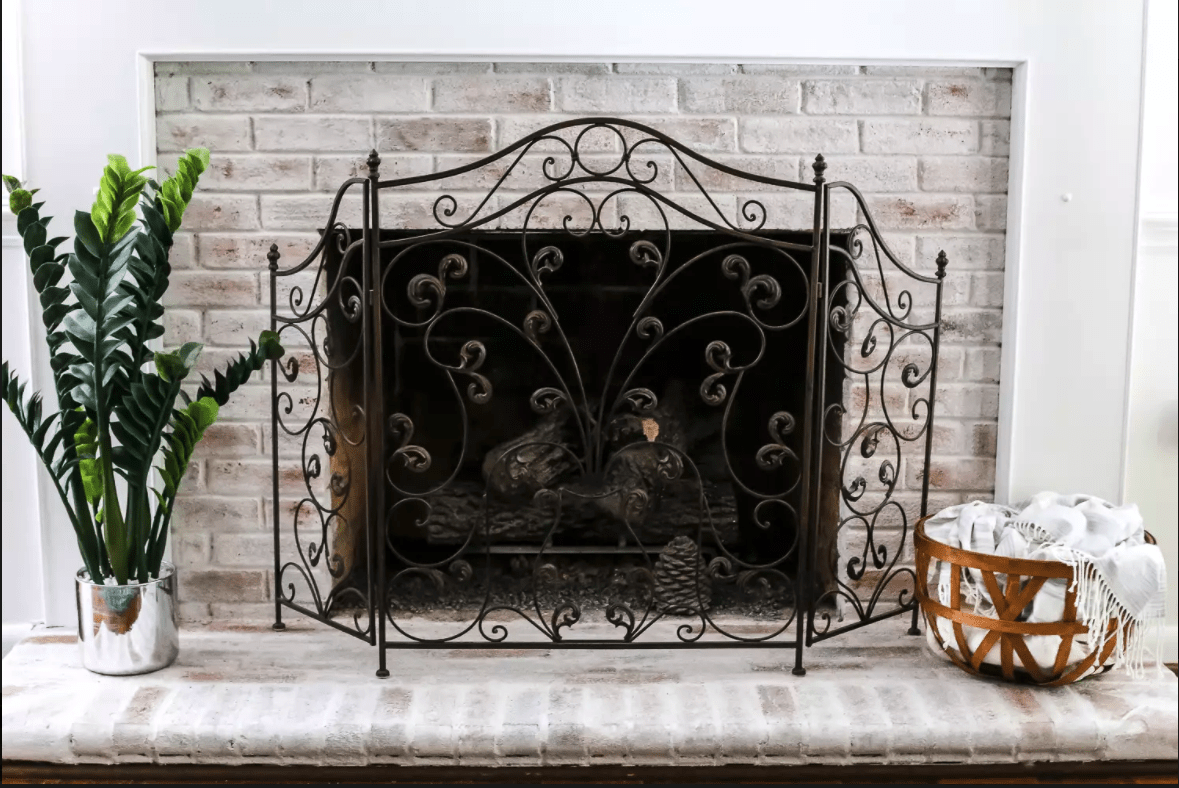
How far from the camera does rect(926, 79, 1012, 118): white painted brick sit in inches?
78.0

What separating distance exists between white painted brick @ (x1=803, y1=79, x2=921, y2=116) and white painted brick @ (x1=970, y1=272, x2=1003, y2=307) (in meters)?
0.37

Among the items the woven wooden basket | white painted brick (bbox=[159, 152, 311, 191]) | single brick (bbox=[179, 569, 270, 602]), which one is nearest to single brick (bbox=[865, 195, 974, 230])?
the woven wooden basket

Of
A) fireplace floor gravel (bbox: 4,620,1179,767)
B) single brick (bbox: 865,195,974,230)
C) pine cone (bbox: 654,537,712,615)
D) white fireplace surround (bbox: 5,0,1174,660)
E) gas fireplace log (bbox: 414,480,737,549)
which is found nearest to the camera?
fireplace floor gravel (bbox: 4,620,1179,767)

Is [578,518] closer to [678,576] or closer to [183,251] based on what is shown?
[678,576]

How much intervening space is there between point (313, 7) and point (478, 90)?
0.35m

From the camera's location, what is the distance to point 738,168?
1.99 m

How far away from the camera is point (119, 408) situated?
5.84 feet

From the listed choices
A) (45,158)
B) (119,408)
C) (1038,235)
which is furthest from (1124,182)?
(45,158)

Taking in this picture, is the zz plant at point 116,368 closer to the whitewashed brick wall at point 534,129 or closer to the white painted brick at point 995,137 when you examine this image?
the whitewashed brick wall at point 534,129

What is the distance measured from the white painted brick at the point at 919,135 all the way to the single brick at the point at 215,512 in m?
1.49

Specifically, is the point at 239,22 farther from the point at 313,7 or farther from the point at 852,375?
the point at 852,375

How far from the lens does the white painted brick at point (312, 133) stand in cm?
197

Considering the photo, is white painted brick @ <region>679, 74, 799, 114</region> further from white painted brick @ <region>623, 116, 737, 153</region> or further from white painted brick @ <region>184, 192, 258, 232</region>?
white painted brick @ <region>184, 192, 258, 232</region>

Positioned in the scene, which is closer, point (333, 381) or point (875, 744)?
point (875, 744)
